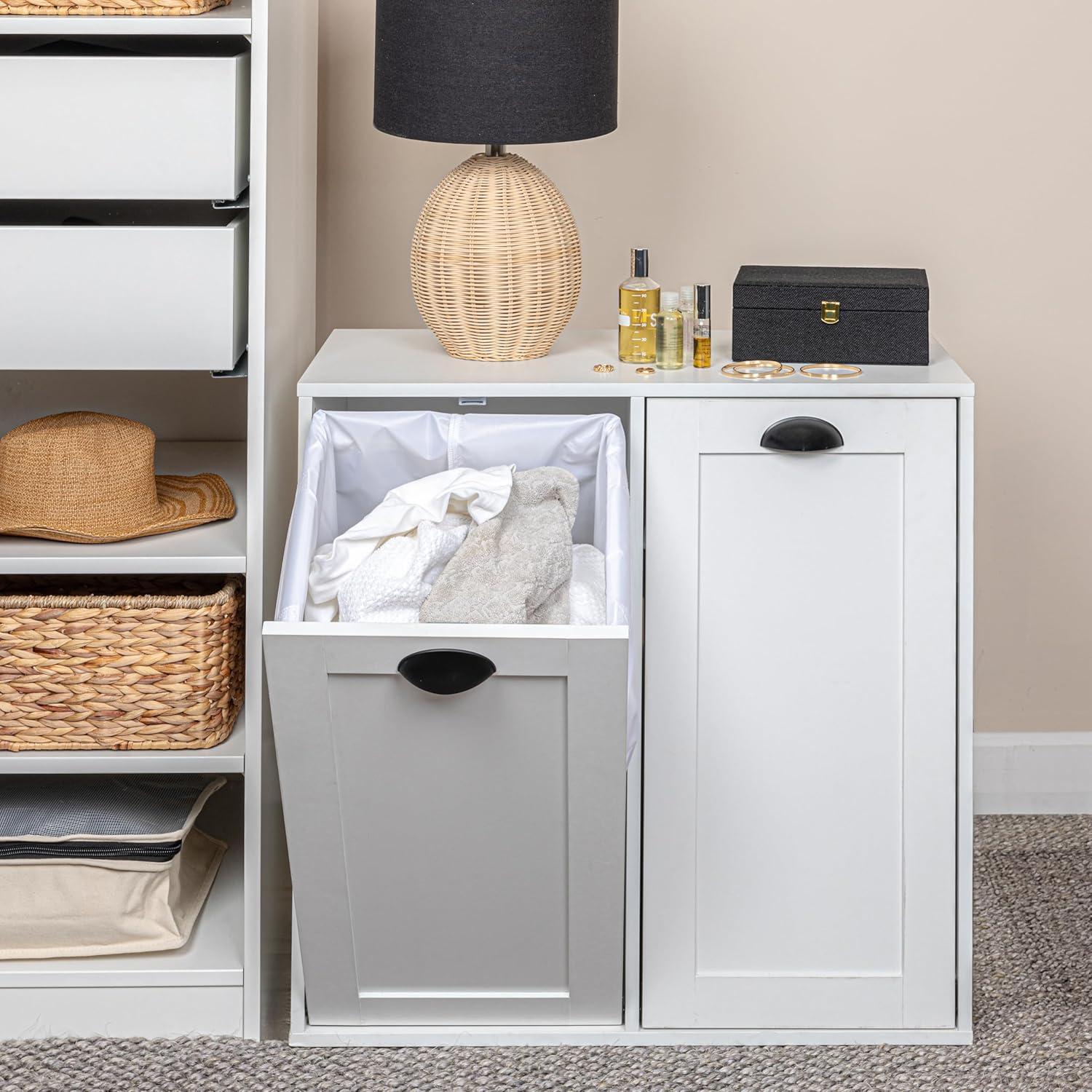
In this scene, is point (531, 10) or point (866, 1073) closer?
point (531, 10)

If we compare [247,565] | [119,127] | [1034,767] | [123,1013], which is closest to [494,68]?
[119,127]

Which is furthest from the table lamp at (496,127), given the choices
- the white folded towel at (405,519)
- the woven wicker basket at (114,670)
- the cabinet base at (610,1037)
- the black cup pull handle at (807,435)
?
the cabinet base at (610,1037)

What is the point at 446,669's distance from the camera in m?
1.36

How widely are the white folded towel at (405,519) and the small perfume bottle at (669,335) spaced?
0.85 ft

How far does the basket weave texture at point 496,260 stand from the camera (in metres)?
1.73

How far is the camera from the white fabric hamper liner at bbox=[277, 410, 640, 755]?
1.63 metres

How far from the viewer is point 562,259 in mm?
1772

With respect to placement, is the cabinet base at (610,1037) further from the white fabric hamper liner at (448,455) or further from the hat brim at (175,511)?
the hat brim at (175,511)

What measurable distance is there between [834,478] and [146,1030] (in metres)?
1.15

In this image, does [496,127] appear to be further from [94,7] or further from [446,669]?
[446,669]

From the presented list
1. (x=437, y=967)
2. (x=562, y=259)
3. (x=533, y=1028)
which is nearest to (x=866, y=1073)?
(x=533, y=1028)

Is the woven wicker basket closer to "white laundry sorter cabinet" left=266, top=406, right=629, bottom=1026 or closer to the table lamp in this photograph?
"white laundry sorter cabinet" left=266, top=406, right=629, bottom=1026

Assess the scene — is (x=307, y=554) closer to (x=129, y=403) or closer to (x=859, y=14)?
(x=129, y=403)

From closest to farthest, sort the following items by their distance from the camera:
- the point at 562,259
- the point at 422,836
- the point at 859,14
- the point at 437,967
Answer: the point at 422,836 < the point at 437,967 < the point at 562,259 < the point at 859,14
